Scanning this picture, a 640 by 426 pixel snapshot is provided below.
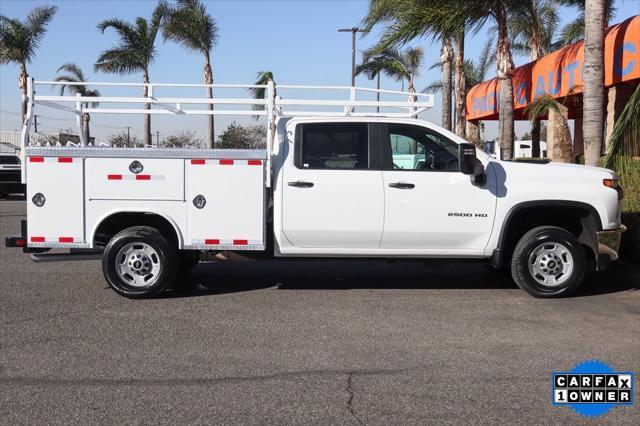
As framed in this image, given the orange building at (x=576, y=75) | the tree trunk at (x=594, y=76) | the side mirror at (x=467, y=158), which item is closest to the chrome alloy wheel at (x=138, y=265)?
the side mirror at (x=467, y=158)

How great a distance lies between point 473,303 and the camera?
7.37 meters

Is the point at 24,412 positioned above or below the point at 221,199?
below

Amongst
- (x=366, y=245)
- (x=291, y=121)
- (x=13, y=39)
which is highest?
(x=13, y=39)

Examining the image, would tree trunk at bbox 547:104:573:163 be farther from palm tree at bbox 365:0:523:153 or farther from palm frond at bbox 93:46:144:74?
palm frond at bbox 93:46:144:74

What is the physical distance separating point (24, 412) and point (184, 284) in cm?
417

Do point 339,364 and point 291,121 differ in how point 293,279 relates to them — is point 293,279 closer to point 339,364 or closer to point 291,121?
point 291,121

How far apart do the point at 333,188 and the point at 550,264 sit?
2651 millimetres

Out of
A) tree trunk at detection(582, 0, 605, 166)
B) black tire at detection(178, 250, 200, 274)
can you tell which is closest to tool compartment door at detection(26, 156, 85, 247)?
black tire at detection(178, 250, 200, 274)

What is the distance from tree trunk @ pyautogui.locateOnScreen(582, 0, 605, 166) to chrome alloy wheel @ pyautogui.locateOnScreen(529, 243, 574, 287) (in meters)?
4.43

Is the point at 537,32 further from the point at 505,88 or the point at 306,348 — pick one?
the point at 306,348

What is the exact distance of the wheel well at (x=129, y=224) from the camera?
7.46 meters

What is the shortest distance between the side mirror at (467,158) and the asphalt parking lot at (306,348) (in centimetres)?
150

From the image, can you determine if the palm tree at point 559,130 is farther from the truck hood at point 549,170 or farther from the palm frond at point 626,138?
the truck hood at point 549,170

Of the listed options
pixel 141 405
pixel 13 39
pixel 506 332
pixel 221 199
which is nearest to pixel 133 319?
pixel 221 199
